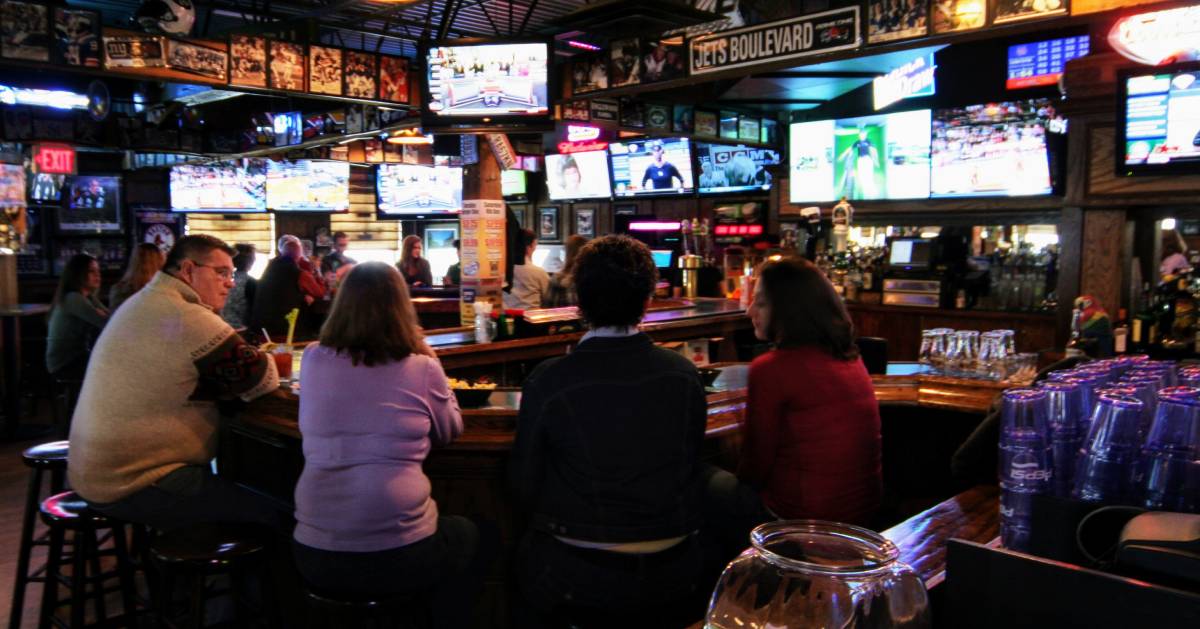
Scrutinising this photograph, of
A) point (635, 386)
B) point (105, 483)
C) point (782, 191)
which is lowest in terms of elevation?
point (105, 483)

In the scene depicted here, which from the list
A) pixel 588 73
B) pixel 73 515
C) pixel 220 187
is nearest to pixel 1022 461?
pixel 73 515

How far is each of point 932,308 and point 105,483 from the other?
679cm

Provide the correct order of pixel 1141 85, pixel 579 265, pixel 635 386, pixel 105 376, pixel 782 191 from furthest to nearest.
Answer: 1. pixel 782 191
2. pixel 1141 85
3. pixel 105 376
4. pixel 579 265
5. pixel 635 386

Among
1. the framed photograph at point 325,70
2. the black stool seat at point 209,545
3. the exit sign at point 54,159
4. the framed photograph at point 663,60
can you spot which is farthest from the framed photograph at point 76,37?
the exit sign at point 54,159

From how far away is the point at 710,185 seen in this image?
11.7m

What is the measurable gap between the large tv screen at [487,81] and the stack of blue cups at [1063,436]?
384 centimetres

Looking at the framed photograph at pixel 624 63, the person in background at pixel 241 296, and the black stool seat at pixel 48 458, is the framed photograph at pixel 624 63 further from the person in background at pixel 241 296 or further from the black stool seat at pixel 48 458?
the person in background at pixel 241 296

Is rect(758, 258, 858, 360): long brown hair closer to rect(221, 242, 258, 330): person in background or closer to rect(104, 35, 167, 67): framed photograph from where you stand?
rect(104, 35, 167, 67): framed photograph

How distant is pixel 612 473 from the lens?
2.23 meters

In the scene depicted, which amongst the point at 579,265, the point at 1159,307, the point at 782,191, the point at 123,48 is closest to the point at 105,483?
the point at 579,265

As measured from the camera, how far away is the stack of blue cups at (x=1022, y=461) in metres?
1.38

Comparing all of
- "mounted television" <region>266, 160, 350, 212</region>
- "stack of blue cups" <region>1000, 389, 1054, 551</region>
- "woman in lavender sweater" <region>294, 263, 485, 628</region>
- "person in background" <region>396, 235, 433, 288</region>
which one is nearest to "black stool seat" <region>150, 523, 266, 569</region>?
"woman in lavender sweater" <region>294, 263, 485, 628</region>

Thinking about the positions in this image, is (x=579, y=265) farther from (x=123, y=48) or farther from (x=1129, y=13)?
(x=123, y=48)

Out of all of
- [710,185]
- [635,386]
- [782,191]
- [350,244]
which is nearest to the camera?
[635,386]
